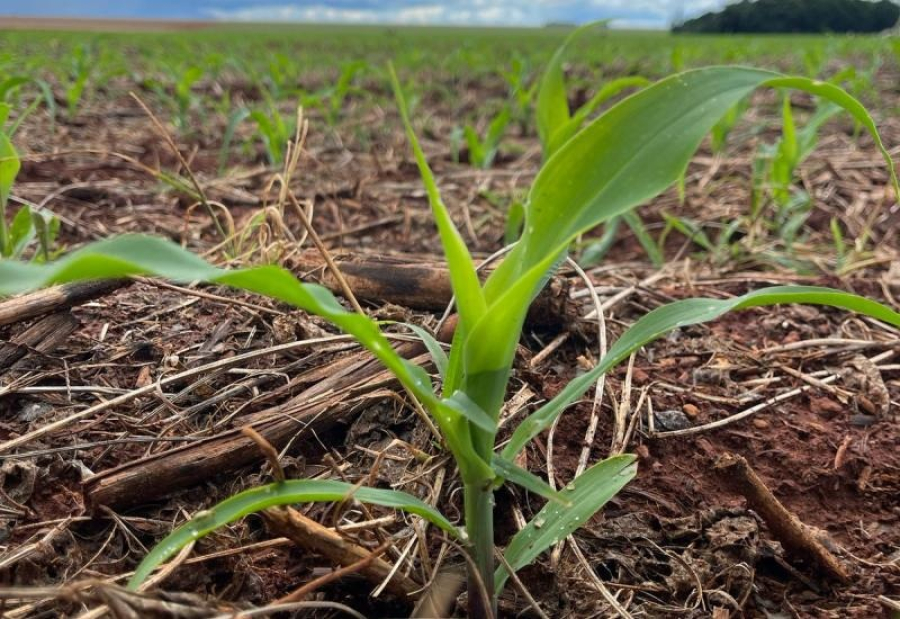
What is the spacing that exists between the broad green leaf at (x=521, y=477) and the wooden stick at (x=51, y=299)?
2.69 ft

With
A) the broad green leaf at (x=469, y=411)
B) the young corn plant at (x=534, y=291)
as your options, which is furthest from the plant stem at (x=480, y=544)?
the broad green leaf at (x=469, y=411)

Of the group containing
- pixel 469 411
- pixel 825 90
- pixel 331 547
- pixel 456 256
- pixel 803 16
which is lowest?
pixel 331 547

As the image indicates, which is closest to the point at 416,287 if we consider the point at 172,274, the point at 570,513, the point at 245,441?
the point at 245,441

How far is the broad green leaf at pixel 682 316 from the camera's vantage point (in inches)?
27.7

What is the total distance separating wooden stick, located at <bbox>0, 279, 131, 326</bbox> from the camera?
1179 mm

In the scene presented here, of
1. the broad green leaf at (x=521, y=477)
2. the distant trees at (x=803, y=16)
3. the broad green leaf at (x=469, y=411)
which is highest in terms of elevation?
the distant trees at (x=803, y=16)

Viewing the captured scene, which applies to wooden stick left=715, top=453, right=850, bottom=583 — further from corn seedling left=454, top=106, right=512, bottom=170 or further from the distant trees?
the distant trees

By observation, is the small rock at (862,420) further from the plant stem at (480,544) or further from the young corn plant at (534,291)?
the plant stem at (480,544)

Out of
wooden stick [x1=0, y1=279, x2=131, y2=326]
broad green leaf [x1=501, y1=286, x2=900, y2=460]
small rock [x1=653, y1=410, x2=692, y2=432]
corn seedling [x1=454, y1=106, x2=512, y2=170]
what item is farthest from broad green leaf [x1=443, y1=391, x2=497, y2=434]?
corn seedling [x1=454, y1=106, x2=512, y2=170]

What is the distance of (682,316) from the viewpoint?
747 millimetres

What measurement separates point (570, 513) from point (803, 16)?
28253mm

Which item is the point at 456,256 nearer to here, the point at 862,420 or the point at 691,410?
the point at 691,410

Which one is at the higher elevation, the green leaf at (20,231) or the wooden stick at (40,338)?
the green leaf at (20,231)

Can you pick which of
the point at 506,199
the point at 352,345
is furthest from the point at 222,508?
the point at 506,199
